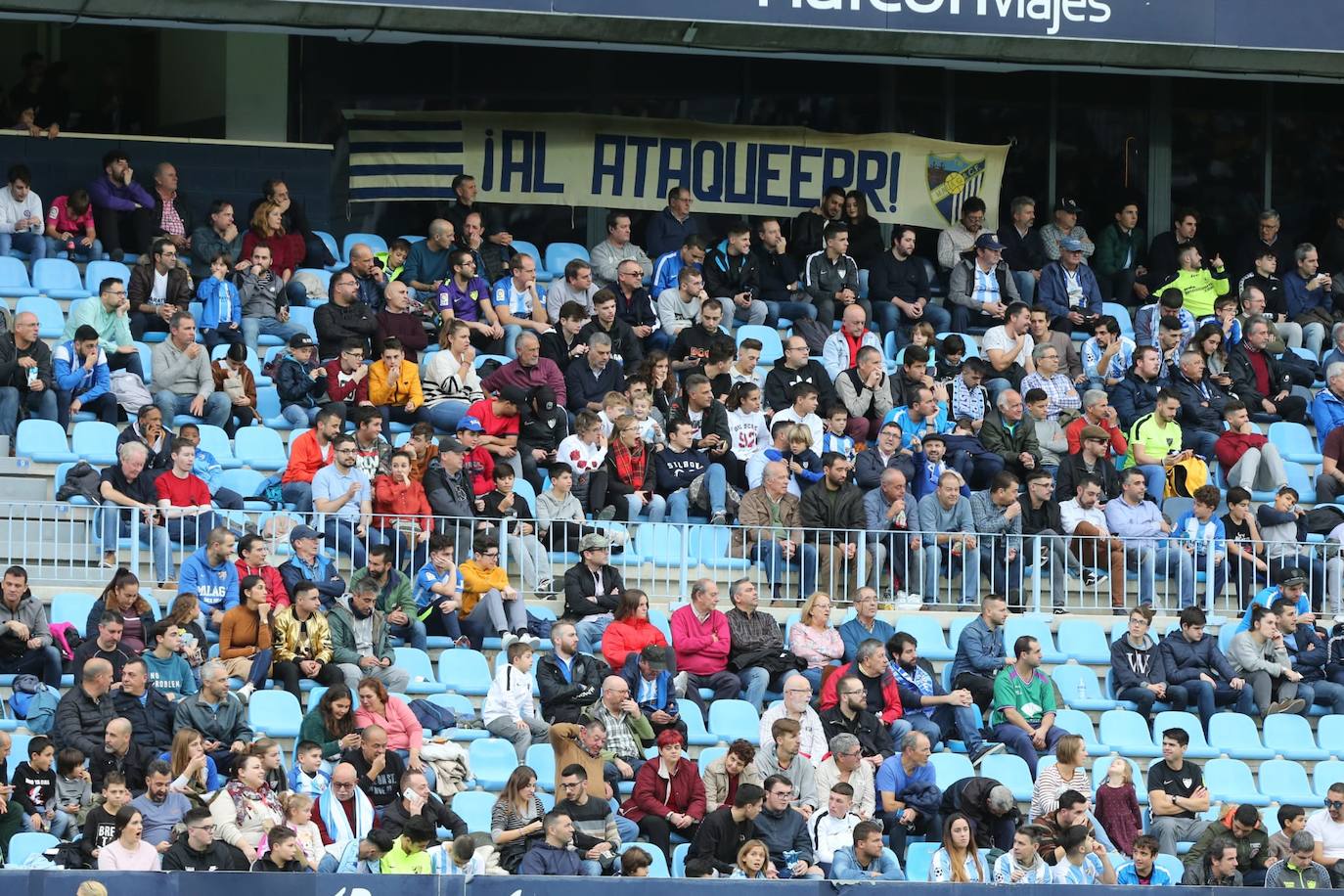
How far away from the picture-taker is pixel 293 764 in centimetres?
1561

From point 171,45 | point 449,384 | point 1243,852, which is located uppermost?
point 171,45

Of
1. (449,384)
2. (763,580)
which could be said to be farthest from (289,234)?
(763,580)

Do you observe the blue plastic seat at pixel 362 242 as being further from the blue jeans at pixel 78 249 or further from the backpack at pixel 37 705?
the backpack at pixel 37 705

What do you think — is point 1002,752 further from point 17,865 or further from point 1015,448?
point 17,865

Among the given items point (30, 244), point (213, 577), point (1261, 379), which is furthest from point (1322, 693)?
point (30, 244)

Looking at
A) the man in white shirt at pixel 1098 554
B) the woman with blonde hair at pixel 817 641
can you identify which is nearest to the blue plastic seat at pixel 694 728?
the woman with blonde hair at pixel 817 641

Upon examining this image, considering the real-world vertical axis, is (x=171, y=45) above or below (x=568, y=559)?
above

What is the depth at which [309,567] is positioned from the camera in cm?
1670

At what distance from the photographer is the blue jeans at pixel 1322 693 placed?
724 inches

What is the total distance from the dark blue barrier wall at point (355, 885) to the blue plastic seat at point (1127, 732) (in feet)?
9.97

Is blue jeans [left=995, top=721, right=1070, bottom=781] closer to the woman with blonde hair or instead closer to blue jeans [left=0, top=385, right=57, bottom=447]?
the woman with blonde hair

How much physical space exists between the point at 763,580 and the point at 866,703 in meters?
1.69

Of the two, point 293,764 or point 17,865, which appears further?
point 293,764

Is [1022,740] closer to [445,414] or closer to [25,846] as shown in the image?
[445,414]
